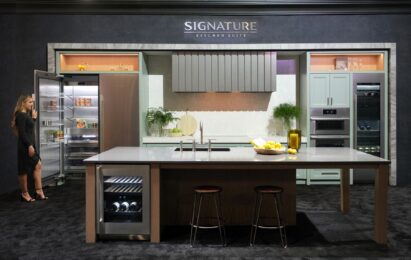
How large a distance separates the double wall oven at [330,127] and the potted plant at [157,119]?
2530 mm

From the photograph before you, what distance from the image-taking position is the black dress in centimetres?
630

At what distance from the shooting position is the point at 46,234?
4879mm

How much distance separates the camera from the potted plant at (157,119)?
810 centimetres

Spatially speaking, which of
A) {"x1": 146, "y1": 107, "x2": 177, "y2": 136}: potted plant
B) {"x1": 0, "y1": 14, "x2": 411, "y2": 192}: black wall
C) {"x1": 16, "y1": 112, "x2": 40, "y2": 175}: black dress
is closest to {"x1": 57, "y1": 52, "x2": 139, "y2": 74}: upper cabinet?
{"x1": 0, "y1": 14, "x2": 411, "y2": 192}: black wall

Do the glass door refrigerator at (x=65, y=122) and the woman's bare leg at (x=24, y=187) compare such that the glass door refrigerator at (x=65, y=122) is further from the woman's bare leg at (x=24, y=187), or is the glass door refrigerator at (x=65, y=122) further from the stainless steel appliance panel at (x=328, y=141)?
the stainless steel appliance panel at (x=328, y=141)

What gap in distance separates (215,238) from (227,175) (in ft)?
2.34

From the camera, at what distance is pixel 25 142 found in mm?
6324

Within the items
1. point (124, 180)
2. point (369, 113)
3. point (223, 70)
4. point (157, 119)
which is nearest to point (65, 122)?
point (157, 119)

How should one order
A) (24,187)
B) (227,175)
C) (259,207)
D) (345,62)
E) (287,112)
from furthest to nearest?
(345,62) → (287,112) → (24,187) → (227,175) → (259,207)

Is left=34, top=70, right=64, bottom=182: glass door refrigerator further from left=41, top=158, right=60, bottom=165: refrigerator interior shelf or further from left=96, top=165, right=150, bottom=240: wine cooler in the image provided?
left=96, top=165, right=150, bottom=240: wine cooler

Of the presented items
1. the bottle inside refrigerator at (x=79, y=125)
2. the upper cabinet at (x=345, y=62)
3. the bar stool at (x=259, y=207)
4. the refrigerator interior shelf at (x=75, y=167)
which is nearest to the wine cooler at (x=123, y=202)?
the bar stool at (x=259, y=207)

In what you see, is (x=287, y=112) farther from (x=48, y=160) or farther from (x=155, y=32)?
(x=48, y=160)

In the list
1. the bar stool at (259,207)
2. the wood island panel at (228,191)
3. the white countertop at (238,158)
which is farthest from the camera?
the wood island panel at (228,191)

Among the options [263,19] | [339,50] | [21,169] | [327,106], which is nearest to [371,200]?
[327,106]
